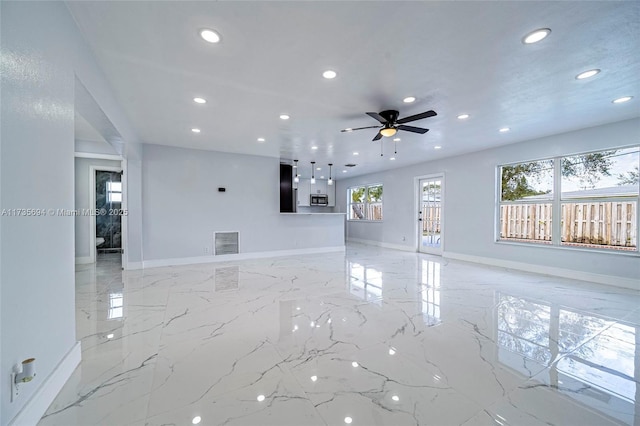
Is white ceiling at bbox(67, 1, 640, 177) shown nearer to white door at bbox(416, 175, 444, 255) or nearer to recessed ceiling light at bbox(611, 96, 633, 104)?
recessed ceiling light at bbox(611, 96, 633, 104)

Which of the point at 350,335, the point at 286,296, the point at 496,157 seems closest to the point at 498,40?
the point at 350,335

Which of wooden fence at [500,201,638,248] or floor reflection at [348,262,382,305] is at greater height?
wooden fence at [500,201,638,248]

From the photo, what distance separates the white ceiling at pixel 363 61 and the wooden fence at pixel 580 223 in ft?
4.79

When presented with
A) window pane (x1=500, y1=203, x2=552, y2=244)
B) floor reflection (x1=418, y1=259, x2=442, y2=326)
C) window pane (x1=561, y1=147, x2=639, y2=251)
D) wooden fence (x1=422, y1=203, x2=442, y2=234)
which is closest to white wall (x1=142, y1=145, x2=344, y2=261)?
floor reflection (x1=418, y1=259, x2=442, y2=326)

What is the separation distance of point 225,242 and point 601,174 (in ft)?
24.2

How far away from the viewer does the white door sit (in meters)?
7.29

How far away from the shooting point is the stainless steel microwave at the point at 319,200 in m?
10.2

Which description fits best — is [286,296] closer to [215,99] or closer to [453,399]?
[453,399]

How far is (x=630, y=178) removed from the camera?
4262mm

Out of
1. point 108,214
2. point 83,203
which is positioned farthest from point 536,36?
point 108,214

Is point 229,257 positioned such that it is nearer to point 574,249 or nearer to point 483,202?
point 483,202

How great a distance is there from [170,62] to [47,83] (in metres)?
1.17

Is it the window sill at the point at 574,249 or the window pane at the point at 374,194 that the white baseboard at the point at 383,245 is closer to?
the window pane at the point at 374,194

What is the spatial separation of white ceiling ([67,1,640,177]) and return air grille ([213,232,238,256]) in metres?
2.71
